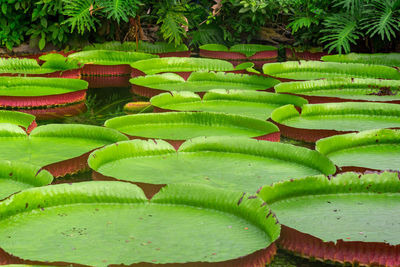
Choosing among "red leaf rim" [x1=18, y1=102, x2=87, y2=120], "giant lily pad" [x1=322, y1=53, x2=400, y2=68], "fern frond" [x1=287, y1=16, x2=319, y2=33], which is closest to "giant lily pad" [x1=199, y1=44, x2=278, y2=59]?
"fern frond" [x1=287, y1=16, x2=319, y2=33]

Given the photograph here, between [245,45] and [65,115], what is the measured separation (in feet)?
11.4

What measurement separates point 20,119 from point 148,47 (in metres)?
3.27

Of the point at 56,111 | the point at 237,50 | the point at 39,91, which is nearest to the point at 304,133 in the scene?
the point at 56,111

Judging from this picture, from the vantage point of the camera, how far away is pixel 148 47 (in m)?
6.20

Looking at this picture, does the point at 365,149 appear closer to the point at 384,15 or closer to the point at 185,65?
the point at 185,65

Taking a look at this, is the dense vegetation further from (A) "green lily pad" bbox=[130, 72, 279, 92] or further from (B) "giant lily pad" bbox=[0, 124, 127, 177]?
(B) "giant lily pad" bbox=[0, 124, 127, 177]

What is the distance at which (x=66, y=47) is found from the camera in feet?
20.0

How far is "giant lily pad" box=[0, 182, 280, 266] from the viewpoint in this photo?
5.30 feet

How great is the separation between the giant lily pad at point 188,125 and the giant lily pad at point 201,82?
1.02m

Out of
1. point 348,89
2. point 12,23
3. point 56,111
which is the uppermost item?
point 12,23

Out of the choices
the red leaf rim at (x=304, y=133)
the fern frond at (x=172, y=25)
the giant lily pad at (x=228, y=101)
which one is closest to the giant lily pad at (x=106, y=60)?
the fern frond at (x=172, y=25)

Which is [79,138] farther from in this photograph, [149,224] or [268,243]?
[268,243]

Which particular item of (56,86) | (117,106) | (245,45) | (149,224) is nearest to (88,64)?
(56,86)

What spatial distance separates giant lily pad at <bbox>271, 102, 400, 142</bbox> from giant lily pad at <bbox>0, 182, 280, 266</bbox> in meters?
1.23
